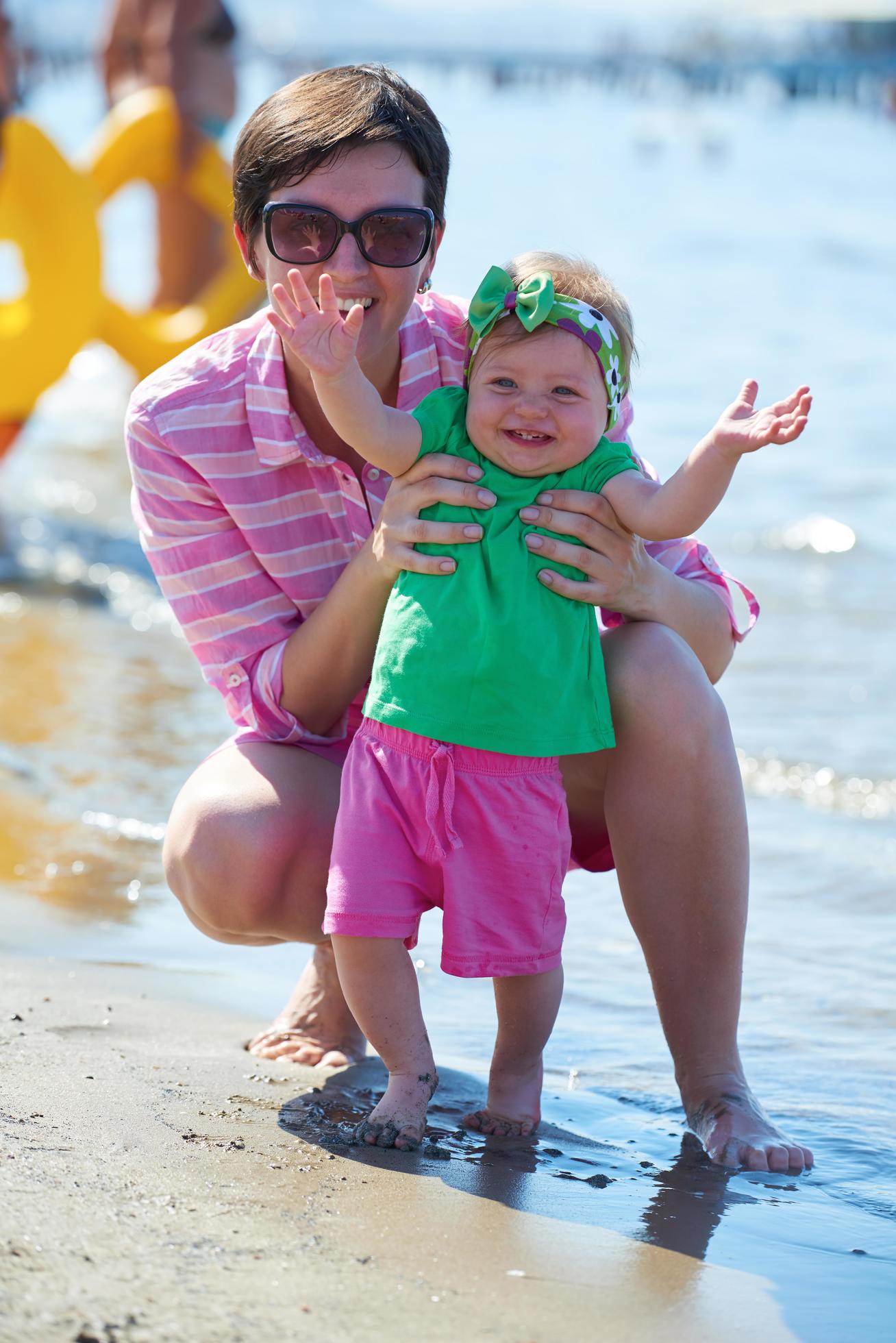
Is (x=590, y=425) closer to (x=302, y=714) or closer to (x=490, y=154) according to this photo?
(x=302, y=714)

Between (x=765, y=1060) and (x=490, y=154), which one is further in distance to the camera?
(x=490, y=154)

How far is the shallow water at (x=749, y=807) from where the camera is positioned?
216 centimetres

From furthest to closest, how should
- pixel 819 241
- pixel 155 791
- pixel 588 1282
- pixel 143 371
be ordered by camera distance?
pixel 819 241 → pixel 143 371 → pixel 155 791 → pixel 588 1282

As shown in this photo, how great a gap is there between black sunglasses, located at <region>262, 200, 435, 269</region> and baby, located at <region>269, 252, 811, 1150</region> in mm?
110

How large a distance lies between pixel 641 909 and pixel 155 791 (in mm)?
1929

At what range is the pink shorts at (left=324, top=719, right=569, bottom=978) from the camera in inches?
86.9

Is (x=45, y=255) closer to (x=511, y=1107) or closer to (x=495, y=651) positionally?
(x=495, y=651)

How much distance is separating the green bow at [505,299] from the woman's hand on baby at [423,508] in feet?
0.65

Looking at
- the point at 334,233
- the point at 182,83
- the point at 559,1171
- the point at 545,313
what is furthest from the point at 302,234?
the point at 182,83

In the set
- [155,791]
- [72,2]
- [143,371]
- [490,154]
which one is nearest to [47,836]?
[155,791]

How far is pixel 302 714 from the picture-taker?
102 inches

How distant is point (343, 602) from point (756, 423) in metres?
0.66

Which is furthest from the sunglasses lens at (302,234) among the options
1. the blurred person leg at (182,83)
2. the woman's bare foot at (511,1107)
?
the blurred person leg at (182,83)

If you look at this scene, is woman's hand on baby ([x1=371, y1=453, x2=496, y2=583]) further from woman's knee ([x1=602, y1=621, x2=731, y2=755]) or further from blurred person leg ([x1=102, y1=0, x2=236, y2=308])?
blurred person leg ([x1=102, y1=0, x2=236, y2=308])
